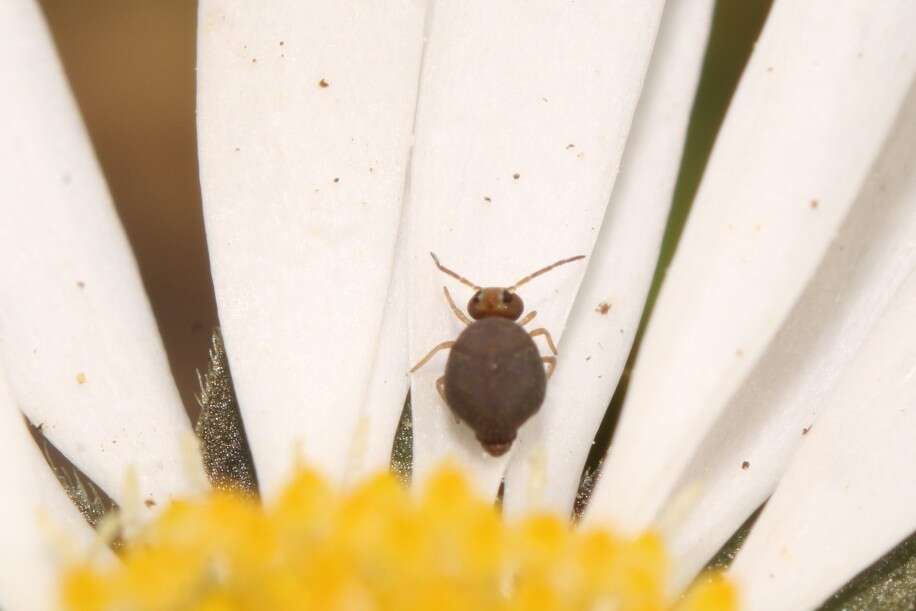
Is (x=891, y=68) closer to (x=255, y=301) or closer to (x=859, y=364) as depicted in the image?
(x=859, y=364)

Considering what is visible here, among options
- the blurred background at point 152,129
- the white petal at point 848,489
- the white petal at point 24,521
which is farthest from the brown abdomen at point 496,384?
the blurred background at point 152,129

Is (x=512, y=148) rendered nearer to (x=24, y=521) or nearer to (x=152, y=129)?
(x=24, y=521)

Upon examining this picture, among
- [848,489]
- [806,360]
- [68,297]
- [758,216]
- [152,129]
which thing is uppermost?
[152,129]

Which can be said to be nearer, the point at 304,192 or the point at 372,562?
the point at 372,562

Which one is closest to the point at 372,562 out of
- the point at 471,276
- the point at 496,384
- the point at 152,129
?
the point at 496,384

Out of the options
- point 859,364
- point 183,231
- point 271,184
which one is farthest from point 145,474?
point 183,231

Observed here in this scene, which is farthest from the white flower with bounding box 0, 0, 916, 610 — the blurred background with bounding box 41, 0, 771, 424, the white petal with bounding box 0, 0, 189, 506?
the blurred background with bounding box 41, 0, 771, 424
